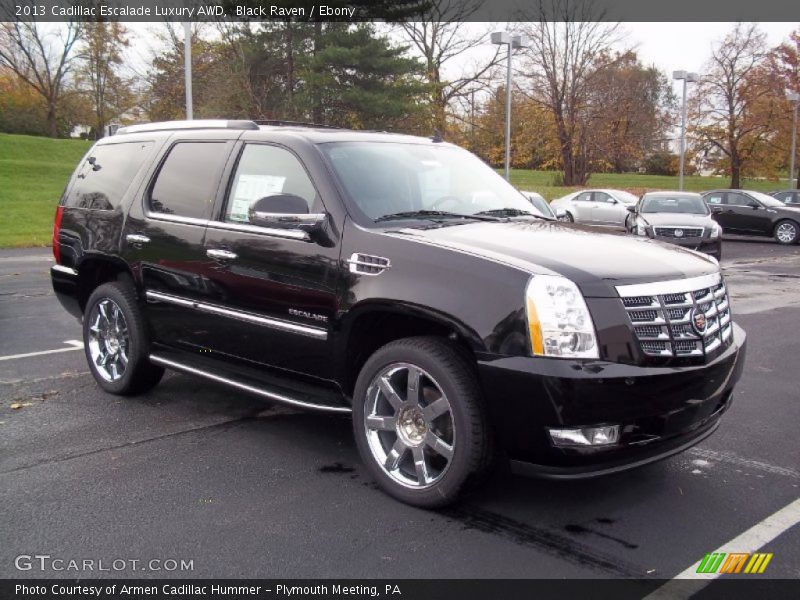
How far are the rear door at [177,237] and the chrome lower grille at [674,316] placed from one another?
2.59 m

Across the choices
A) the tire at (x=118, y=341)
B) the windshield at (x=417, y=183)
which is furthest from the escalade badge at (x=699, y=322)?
the tire at (x=118, y=341)

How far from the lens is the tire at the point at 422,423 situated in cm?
350

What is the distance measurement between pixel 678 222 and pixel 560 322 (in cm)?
1521

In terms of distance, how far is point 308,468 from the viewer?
4.27 metres

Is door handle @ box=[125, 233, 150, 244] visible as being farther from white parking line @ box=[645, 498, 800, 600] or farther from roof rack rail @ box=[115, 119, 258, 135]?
white parking line @ box=[645, 498, 800, 600]

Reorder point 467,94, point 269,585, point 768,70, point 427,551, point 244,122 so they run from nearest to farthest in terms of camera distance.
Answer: point 269,585
point 427,551
point 244,122
point 768,70
point 467,94

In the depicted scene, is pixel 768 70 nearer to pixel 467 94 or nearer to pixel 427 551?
pixel 467 94

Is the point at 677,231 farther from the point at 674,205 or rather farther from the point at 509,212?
the point at 509,212

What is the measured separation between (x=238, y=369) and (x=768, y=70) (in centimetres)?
4565

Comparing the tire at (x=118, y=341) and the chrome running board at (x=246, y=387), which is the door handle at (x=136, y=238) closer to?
the tire at (x=118, y=341)

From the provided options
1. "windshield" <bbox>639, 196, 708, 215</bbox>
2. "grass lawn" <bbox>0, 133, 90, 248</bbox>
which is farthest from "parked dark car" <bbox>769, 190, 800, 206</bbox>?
"grass lawn" <bbox>0, 133, 90, 248</bbox>

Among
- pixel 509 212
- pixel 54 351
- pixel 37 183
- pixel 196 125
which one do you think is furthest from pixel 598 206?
pixel 196 125

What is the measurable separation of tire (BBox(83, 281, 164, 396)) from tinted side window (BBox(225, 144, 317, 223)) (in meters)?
1.23

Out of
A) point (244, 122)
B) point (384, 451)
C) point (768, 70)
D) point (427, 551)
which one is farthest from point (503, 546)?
point (768, 70)
